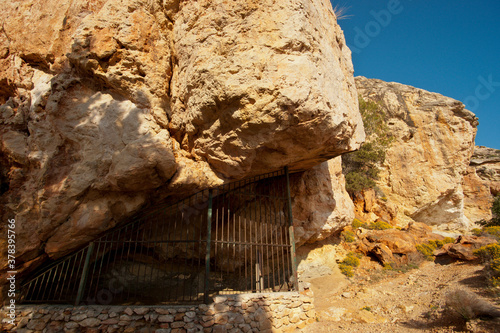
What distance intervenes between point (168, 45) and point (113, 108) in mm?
2081

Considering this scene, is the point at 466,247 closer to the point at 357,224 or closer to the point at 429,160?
the point at 357,224

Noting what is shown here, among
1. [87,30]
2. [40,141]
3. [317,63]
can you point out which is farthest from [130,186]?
[317,63]

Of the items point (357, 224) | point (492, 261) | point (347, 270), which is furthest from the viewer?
point (357, 224)

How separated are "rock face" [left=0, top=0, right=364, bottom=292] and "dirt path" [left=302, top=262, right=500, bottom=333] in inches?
140

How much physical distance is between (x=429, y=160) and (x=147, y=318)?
14.0 m

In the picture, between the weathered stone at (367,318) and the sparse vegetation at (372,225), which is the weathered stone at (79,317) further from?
the sparse vegetation at (372,225)

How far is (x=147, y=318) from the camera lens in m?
4.62

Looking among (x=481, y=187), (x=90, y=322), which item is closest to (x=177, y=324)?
(x=90, y=322)

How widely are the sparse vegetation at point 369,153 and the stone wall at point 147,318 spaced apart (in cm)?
895

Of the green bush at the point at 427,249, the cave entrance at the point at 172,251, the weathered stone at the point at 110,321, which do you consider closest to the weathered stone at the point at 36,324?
the cave entrance at the point at 172,251

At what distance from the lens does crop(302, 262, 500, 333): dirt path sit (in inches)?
177

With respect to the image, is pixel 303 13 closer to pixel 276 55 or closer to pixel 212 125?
pixel 276 55

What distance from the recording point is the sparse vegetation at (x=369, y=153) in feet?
41.5

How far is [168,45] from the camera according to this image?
620cm
